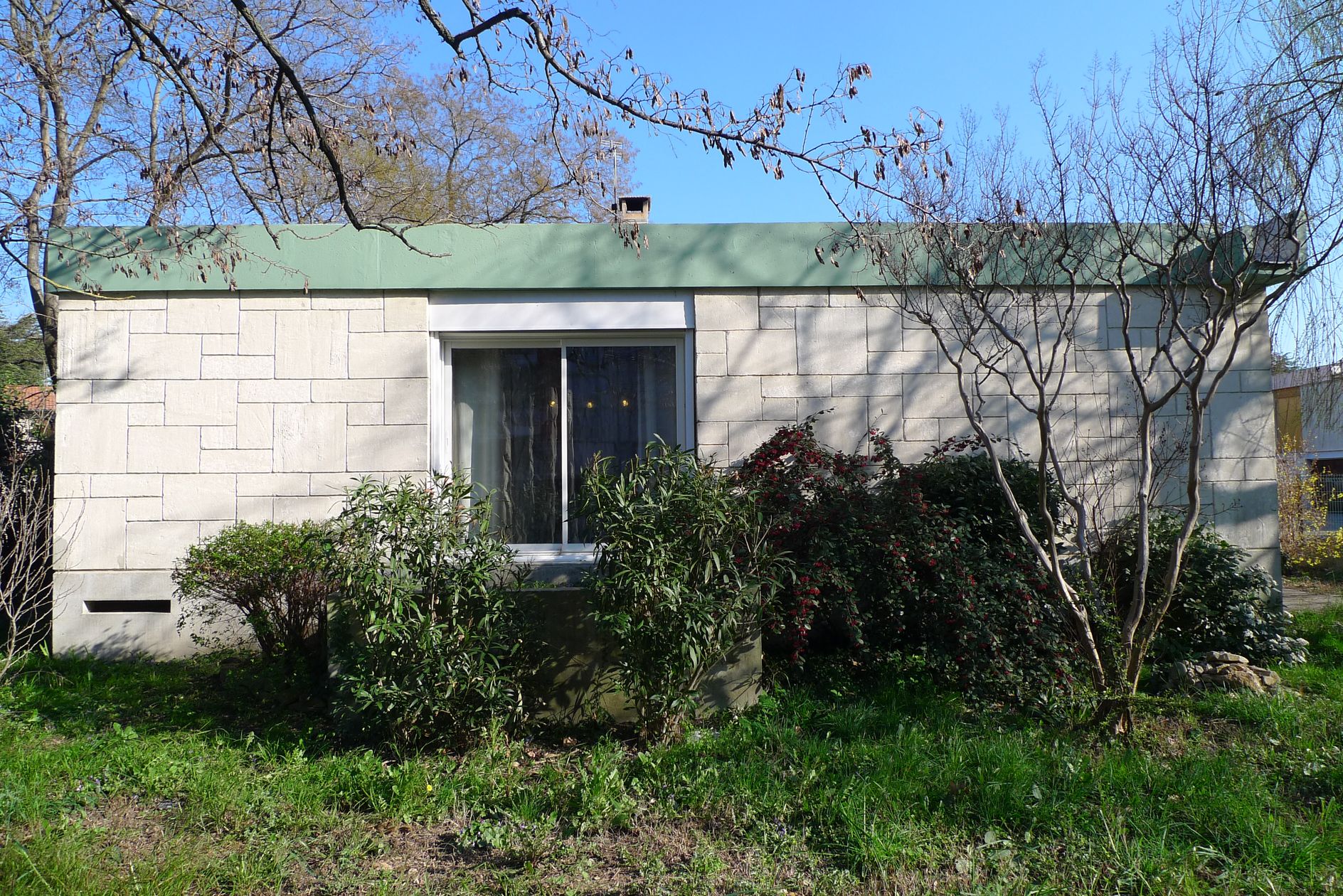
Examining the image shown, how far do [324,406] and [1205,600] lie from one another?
6.31 metres

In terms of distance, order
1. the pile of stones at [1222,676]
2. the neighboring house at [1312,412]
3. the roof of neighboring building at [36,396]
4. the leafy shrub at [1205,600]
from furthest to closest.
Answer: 1. the neighboring house at [1312,412]
2. the roof of neighboring building at [36,396]
3. the leafy shrub at [1205,600]
4. the pile of stones at [1222,676]

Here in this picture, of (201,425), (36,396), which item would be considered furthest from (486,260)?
(36,396)

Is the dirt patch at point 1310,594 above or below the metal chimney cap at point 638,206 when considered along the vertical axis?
below

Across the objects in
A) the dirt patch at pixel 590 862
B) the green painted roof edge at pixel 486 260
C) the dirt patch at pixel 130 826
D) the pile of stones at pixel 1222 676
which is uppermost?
the green painted roof edge at pixel 486 260

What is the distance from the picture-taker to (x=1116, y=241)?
6.11 meters

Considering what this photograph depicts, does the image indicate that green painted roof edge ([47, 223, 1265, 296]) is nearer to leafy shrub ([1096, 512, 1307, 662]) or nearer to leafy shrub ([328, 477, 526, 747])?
leafy shrub ([1096, 512, 1307, 662])

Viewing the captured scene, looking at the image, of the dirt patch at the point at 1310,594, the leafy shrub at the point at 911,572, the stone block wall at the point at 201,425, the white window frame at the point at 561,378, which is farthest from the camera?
the dirt patch at the point at 1310,594

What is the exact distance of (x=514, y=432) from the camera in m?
6.77

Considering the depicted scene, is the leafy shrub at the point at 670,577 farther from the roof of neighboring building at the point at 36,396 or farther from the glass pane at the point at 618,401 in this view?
the roof of neighboring building at the point at 36,396

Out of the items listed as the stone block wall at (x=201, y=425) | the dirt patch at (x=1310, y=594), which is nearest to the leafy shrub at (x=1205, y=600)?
the dirt patch at (x=1310, y=594)

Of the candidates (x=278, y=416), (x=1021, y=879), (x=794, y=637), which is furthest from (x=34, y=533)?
(x=1021, y=879)

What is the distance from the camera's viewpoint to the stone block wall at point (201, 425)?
6410mm

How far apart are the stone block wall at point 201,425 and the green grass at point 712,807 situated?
66.1 inches

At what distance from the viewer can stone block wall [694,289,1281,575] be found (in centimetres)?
670
